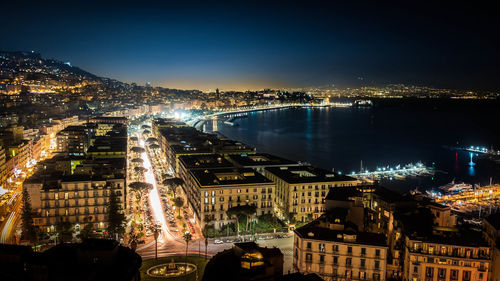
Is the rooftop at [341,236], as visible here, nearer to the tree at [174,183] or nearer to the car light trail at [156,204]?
the car light trail at [156,204]

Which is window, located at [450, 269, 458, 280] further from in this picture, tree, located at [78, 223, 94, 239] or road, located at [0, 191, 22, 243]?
road, located at [0, 191, 22, 243]

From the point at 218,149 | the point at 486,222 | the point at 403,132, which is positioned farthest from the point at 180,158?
the point at 403,132

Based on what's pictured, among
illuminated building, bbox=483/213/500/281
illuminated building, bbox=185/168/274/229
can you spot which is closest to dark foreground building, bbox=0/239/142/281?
illuminated building, bbox=185/168/274/229

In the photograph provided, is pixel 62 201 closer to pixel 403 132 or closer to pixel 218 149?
pixel 218 149

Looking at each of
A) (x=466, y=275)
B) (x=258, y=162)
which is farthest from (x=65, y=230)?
(x=466, y=275)

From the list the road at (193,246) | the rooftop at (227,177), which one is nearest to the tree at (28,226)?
the road at (193,246)
